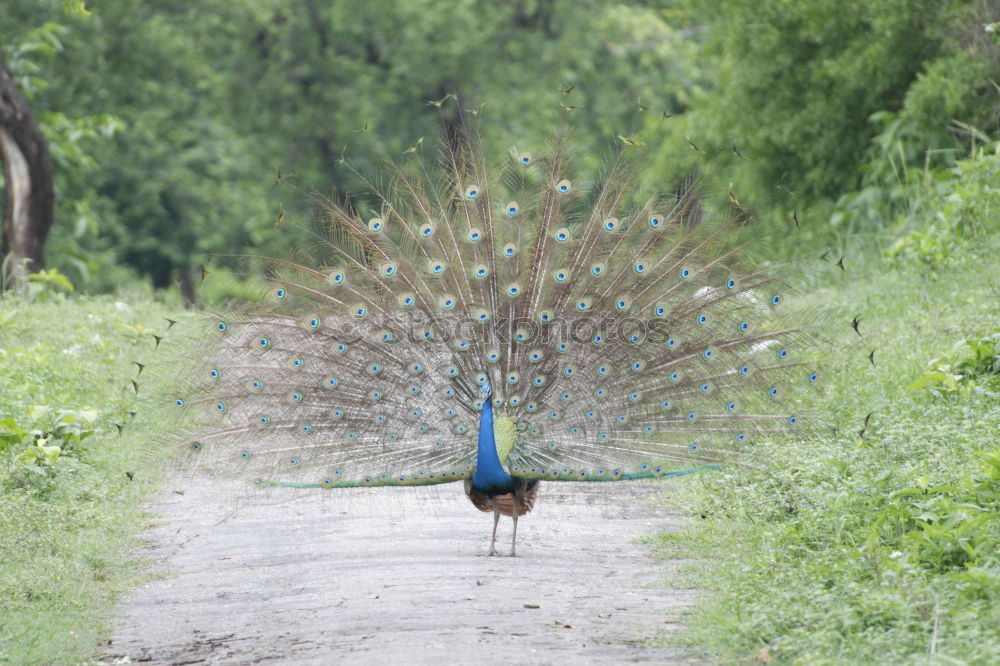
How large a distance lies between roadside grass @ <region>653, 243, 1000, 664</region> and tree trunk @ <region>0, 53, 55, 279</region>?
36.7 ft

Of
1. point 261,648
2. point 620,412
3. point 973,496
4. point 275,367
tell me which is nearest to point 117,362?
point 275,367

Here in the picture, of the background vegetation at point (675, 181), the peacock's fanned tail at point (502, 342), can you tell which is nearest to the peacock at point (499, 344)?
the peacock's fanned tail at point (502, 342)

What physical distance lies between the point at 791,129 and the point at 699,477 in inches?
341

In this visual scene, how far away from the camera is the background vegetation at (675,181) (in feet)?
21.1

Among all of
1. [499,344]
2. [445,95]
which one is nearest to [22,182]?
[445,95]

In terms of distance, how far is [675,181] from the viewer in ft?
28.8

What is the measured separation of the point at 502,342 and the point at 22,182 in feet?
39.7

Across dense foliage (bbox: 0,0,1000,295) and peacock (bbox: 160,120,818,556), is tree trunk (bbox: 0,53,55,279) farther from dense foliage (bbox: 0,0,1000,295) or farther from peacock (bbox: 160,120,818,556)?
peacock (bbox: 160,120,818,556)

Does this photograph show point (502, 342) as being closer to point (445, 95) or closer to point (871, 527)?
point (871, 527)

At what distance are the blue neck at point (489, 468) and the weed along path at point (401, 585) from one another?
396 mm

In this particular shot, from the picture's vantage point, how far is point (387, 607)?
677 cm

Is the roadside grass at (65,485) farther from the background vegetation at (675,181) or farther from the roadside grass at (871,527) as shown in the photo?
the roadside grass at (871,527)

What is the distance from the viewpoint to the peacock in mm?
8078

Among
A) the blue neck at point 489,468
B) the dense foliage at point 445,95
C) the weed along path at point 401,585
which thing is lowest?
the weed along path at point 401,585
